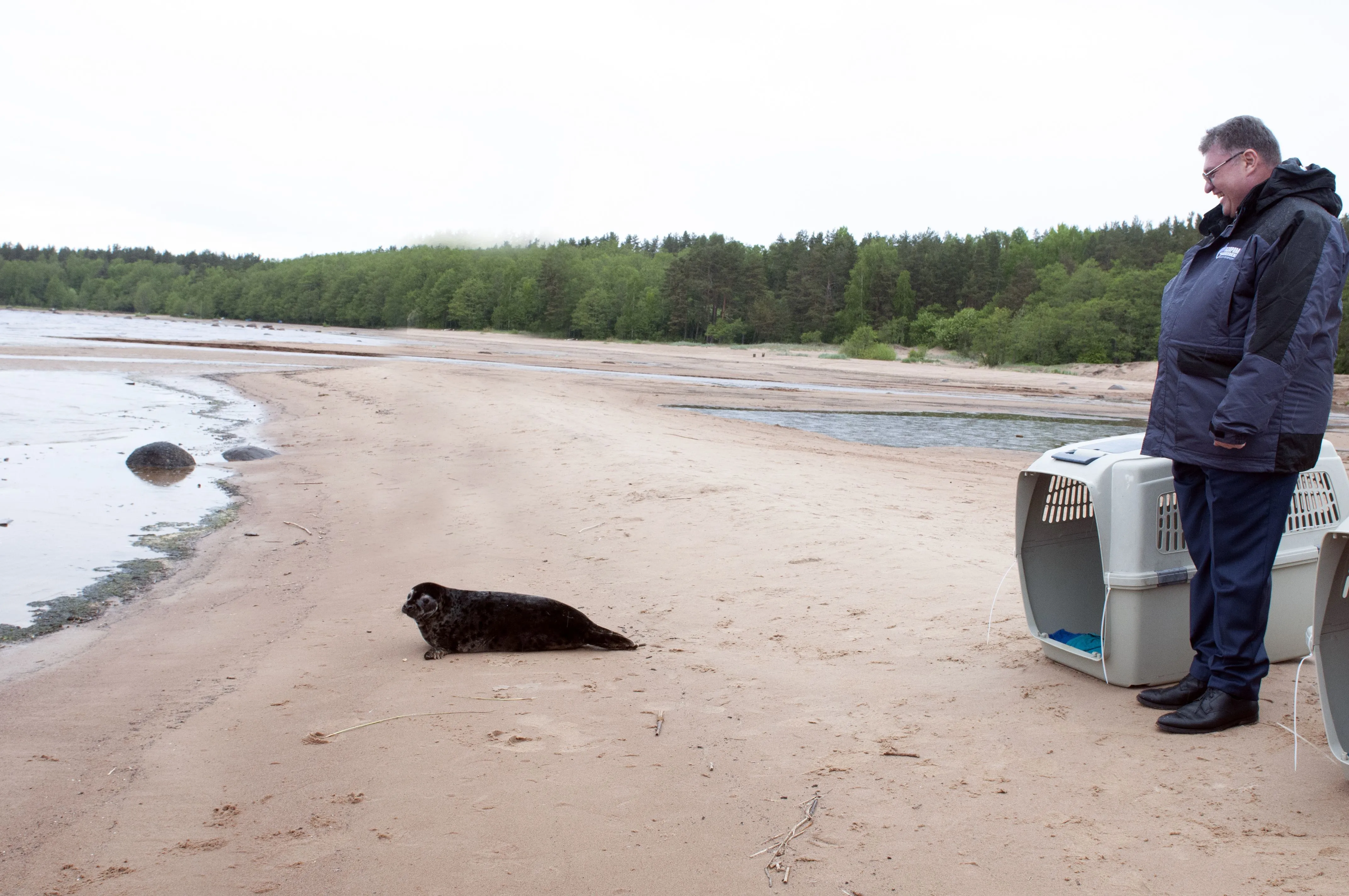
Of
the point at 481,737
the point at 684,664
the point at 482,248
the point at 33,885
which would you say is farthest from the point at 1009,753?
the point at 482,248

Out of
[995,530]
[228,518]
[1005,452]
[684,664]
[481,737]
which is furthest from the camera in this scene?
[1005,452]

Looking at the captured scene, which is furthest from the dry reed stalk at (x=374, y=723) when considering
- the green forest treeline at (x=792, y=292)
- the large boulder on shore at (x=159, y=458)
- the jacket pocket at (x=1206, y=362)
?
the green forest treeline at (x=792, y=292)

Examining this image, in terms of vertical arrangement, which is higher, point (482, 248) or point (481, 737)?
point (482, 248)

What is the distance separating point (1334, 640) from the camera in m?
3.03

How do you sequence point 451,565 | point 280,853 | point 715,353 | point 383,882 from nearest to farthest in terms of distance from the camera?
point 383,882
point 280,853
point 451,565
point 715,353

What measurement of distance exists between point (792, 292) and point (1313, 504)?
265ft

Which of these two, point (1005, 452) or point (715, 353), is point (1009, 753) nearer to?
point (1005, 452)

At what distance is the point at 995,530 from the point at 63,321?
310 ft

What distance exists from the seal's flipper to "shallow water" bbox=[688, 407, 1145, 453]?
11.9m

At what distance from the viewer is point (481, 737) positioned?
12.8 feet

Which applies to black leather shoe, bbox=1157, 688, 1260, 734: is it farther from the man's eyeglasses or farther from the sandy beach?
the man's eyeglasses

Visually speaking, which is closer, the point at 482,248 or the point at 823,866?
the point at 823,866

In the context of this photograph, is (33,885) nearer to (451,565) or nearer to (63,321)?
(451,565)

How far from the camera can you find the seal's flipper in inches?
203
